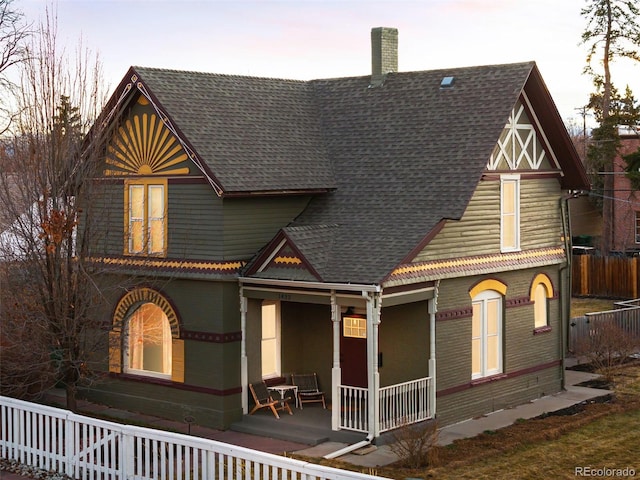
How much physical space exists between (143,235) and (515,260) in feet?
28.1

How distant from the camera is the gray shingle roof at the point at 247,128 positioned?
20969 mm

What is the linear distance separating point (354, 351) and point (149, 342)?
464 centimetres

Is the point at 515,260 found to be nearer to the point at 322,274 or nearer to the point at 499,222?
the point at 499,222

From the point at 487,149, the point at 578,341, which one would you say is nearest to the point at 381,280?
the point at 487,149

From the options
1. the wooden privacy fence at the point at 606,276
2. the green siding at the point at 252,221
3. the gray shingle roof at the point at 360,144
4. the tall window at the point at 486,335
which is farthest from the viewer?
the wooden privacy fence at the point at 606,276

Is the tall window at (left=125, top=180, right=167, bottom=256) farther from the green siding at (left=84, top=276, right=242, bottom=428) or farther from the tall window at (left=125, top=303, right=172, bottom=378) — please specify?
the tall window at (left=125, top=303, right=172, bottom=378)

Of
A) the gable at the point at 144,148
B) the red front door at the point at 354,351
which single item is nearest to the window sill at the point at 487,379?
the red front door at the point at 354,351

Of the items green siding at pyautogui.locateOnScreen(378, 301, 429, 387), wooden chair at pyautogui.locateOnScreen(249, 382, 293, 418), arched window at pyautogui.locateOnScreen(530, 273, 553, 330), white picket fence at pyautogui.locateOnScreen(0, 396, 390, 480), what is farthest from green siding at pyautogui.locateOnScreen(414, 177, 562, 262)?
white picket fence at pyautogui.locateOnScreen(0, 396, 390, 480)

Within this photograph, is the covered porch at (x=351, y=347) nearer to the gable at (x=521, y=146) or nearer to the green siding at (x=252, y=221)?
the green siding at (x=252, y=221)

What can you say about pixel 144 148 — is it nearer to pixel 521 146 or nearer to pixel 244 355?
pixel 244 355

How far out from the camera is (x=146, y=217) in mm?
21703

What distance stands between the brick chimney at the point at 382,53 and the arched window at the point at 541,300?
6.36 metres

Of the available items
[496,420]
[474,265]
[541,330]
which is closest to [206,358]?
[474,265]

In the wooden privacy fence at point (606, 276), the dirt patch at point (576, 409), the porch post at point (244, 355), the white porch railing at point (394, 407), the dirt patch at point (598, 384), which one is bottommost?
the dirt patch at point (576, 409)
